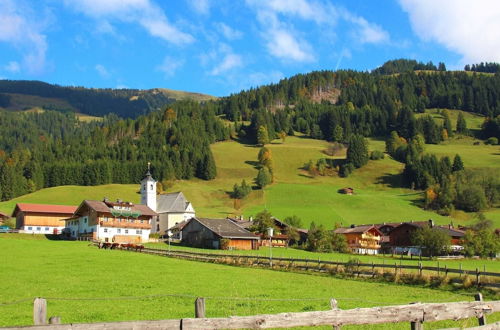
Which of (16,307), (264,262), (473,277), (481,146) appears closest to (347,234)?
(264,262)

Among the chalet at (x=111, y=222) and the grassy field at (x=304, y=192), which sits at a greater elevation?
the grassy field at (x=304, y=192)

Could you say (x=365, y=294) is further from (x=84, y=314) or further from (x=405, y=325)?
(x=84, y=314)

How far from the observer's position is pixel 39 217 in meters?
97.8

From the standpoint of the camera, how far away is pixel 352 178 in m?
164

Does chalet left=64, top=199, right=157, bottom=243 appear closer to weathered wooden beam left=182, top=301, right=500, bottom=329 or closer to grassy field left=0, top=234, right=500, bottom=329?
grassy field left=0, top=234, right=500, bottom=329

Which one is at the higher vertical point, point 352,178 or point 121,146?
point 121,146

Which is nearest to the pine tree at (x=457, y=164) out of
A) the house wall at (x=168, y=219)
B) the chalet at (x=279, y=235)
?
the chalet at (x=279, y=235)

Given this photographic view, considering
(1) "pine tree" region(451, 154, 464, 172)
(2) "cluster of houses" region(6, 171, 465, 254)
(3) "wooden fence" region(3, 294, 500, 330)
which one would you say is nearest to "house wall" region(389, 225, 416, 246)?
(2) "cluster of houses" region(6, 171, 465, 254)

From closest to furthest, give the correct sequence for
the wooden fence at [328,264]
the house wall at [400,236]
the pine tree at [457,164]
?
1. the wooden fence at [328,264]
2. the house wall at [400,236]
3. the pine tree at [457,164]

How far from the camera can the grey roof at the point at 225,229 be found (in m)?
82.9

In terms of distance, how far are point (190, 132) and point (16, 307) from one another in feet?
585

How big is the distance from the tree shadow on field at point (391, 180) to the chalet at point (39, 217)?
317 ft

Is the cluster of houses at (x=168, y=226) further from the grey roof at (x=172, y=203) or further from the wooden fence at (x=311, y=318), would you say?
the wooden fence at (x=311, y=318)

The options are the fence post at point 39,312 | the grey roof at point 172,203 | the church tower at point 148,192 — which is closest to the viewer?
the fence post at point 39,312
